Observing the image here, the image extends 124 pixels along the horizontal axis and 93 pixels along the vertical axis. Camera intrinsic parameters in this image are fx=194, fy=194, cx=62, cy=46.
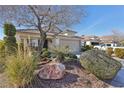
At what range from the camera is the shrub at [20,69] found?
3766 mm

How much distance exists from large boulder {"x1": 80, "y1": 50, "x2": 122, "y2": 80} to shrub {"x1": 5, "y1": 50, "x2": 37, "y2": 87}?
1301 millimetres

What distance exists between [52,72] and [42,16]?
70.2 inches

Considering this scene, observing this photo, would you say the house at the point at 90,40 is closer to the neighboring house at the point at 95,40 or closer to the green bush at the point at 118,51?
the neighboring house at the point at 95,40

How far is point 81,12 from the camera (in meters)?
4.75

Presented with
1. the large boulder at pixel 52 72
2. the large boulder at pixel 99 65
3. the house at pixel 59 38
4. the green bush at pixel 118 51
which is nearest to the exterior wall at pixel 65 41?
the house at pixel 59 38

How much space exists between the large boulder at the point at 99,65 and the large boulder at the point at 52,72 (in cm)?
62

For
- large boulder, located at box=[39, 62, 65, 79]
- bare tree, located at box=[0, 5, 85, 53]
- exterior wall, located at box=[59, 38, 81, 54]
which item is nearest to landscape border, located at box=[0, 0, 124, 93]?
large boulder, located at box=[39, 62, 65, 79]

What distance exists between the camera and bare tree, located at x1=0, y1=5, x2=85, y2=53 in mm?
4711

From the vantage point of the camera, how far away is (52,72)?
425 cm

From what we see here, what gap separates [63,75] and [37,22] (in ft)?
6.25

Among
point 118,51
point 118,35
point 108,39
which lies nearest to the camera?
point 118,35

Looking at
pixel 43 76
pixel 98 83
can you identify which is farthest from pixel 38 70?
pixel 98 83
